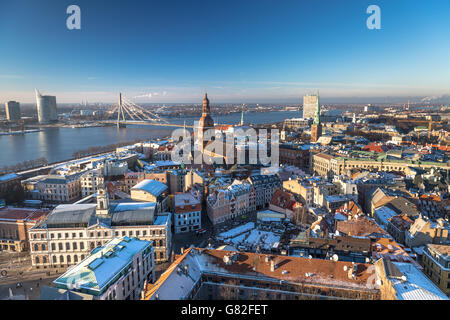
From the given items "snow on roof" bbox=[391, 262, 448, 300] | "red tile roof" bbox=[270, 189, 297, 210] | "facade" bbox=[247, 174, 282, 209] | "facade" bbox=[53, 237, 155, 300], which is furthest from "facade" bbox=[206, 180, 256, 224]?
"snow on roof" bbox=[391, 262, 448, 300]

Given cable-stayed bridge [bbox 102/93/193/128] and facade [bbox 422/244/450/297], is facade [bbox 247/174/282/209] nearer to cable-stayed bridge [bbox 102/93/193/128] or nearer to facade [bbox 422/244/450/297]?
facade [bbox 422/244/450/297]

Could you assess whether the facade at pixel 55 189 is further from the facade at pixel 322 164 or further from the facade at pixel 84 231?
the facade at pixel 322 164

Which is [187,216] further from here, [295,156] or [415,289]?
[295,156]

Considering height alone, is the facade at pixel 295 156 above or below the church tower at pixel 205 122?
below

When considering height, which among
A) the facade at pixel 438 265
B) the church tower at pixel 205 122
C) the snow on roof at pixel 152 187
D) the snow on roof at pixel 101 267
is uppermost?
the church tower at pixel 205 122

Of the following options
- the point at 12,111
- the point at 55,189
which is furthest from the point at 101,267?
the point at 12,111

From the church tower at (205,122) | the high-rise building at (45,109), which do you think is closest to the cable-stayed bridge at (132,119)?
the high-rise building at (45,109)
